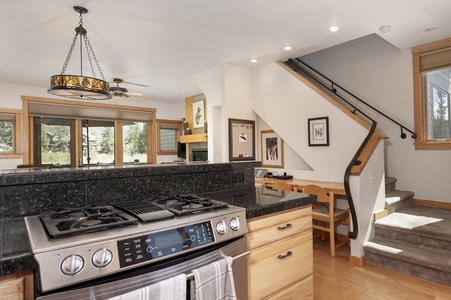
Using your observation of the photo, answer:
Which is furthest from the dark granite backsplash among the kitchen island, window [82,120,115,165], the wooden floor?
window [82,120,115,165]

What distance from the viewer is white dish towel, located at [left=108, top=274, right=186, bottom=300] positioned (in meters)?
0.90

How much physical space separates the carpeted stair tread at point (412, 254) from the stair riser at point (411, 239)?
4cm

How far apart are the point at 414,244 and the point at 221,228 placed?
277cm

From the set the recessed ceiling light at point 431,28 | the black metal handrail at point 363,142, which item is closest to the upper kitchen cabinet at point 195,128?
the black metal handrail at point 363,142

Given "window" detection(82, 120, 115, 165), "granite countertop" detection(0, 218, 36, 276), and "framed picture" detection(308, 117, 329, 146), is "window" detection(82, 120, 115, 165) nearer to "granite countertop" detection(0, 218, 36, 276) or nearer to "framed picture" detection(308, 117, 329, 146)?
"framed picture" detection(308, 117, 329, 146)

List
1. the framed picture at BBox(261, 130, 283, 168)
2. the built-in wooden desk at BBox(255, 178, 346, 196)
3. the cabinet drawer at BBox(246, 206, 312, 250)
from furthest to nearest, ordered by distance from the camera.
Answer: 1. the framed picture at BBox(261, 130, 283, 168)
2. the built-in wooden desk at BBox(255, 178, 346, 196)
3. the cabinet drawer at BBox(246, 206, 312, 250)

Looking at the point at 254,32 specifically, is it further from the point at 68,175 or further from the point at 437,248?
the point at 437,248

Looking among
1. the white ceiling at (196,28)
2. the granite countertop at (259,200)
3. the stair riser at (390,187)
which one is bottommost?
the stair riser at (390,187)

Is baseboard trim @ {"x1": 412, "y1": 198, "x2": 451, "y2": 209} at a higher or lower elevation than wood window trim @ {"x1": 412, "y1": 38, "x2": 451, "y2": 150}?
lower

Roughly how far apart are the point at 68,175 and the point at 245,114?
12.1 feet

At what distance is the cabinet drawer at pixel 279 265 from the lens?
1.42 meters

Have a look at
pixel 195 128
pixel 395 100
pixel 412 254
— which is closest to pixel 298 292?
pixel 412 254

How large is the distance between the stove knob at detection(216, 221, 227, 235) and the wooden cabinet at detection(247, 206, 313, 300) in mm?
215

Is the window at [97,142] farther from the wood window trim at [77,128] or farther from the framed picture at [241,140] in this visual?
the framed picture at [241,140]
